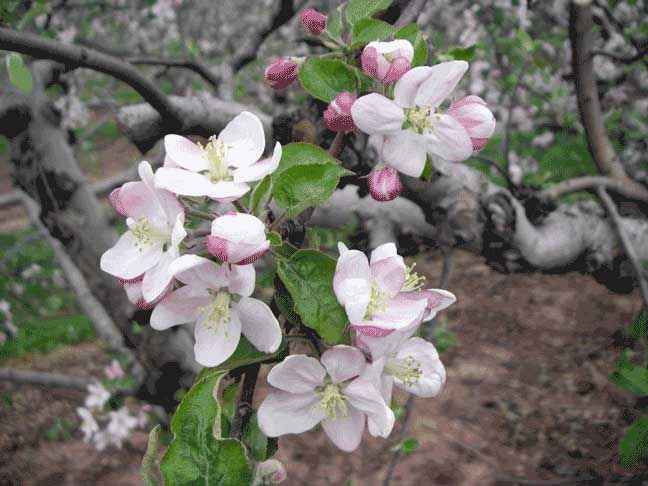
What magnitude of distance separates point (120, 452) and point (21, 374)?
0.97 metres

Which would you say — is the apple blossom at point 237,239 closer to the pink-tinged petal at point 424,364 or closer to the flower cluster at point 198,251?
the flower cluster at point 198,251

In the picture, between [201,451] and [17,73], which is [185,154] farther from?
[17,73]

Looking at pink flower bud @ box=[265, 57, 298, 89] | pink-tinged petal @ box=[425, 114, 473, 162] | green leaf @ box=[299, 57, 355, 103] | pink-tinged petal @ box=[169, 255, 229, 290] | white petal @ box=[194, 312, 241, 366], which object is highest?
green leaf @ box=[299, 57, 355, 103]

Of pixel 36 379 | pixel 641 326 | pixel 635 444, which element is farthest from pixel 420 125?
pixel 36 379

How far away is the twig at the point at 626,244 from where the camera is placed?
68.4 inches

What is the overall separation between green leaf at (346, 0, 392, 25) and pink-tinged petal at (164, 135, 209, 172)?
0.95ft

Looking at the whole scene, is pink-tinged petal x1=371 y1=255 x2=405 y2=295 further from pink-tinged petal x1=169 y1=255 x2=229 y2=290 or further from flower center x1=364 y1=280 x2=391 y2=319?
pink-tinged petal x1=169 y1=255 x2=229 y2=290

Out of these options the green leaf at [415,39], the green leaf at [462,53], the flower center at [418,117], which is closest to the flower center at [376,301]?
the flower center at [418,117]

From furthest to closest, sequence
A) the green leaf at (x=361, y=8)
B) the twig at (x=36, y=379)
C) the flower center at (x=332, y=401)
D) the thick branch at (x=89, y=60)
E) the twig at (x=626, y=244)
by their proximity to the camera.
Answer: the twig at (x=36, y=379) → the twig at (x=626, y=244) → the thick branch at (x=89, y=60) → the green leaf at (x=361, y=8) → the flower center at (x=332, y=401)

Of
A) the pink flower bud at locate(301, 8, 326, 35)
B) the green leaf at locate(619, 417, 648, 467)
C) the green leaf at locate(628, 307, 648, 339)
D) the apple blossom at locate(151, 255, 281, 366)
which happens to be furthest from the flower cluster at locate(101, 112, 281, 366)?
the green leaf at locate(628, 307, 648, 339)

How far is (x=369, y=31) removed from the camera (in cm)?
78

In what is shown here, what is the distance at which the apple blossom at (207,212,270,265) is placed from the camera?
59cm

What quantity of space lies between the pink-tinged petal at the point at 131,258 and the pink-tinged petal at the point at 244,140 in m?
0.15

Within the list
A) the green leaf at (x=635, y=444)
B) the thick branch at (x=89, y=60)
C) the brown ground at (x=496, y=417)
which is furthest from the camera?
the brown ground at (x=496, y=417)
